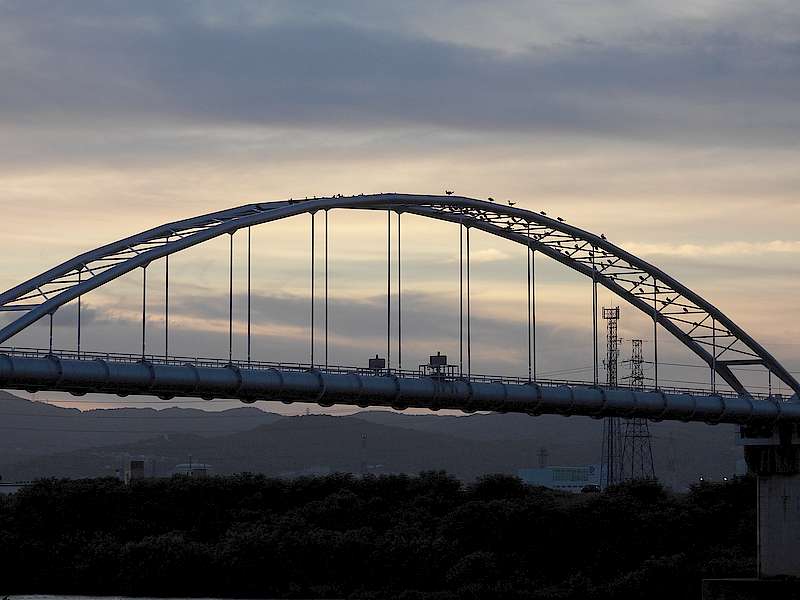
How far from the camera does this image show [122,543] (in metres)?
90.2

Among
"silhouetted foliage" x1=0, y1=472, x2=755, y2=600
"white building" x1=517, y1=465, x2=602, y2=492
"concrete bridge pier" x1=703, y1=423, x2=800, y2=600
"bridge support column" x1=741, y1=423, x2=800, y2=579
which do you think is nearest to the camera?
"concrete bridge pier" x1=703, y1=423, x2=800, y2=600

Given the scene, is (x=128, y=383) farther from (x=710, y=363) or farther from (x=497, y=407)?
(x=710, y=363)

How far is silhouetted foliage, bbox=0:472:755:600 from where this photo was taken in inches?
3223

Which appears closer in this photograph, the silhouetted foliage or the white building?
the silhouetted foliage

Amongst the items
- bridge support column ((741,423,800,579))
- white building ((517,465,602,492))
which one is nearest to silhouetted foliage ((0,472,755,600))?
bridge support column ((741,423,800,579))

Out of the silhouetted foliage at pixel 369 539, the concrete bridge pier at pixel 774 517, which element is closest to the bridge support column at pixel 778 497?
the concrete bridge pier at pixel 774 517

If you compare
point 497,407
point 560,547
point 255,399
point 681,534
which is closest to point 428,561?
point 560,547

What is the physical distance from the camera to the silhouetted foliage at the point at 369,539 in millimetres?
81875

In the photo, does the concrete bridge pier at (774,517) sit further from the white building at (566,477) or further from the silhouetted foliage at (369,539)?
the white building at (566,477)

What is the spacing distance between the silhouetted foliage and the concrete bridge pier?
641 cm

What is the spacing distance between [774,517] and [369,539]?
2370 centimetres

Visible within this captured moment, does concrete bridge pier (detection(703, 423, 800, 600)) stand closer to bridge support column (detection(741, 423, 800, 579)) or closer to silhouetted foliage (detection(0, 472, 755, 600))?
bridge support column (detection(741, 423, 800, 579))

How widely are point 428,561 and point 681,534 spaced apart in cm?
1538

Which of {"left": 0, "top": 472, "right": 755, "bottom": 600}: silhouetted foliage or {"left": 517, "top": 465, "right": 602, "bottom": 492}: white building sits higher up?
{"left": 0, "top": 472, "right": 755, "bottom": 600}: silhouetted foliage
